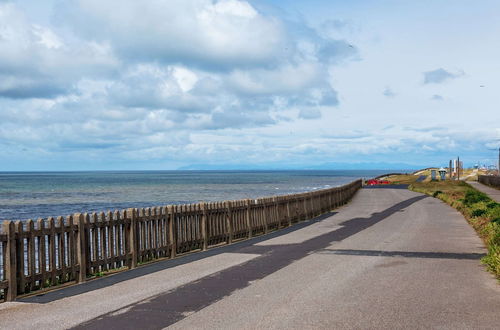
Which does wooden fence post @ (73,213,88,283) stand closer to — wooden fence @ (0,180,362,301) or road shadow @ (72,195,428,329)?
wooden fence @ (0,180,362,301)

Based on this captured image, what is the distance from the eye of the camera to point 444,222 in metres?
20.0

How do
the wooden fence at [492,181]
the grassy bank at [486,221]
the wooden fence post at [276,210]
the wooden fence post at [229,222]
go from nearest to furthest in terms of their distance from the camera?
the grassy bank at [486,221], the wooden fence post at [229,222], the wooden fence post at [276,210], the wooden fence at [492,181]

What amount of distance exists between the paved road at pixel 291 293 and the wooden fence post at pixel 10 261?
0.27m

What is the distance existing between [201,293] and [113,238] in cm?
291

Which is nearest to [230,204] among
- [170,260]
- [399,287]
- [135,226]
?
[170,260]

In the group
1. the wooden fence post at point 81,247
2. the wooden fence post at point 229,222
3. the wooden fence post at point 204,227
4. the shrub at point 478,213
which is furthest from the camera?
the shrub at point 478,213

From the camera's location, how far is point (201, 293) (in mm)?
8258

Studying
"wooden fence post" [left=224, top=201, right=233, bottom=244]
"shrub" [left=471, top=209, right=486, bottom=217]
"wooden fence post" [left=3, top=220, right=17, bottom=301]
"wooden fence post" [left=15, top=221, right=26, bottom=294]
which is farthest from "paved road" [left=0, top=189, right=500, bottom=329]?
"shrub" [left=471, top=209, right=486, bottom=217]

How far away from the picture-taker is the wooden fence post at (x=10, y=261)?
26.8ft

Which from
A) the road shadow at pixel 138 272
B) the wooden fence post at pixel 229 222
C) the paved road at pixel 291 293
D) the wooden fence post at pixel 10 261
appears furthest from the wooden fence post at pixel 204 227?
the wooden fence post at pixel 10 261

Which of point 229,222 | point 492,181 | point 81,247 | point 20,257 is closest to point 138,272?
point 81,247

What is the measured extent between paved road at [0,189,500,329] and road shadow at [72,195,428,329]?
0.05 ft

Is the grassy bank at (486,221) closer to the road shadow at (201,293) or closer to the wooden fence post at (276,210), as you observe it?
the road shadow at (201,293)

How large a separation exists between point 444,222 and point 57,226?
15309 millimetres
